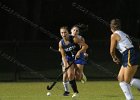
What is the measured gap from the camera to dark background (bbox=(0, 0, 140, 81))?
77.5 ft

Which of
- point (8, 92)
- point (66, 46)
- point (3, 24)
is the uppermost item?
point (66, 46)

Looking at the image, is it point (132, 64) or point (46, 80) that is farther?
point (46, 80)

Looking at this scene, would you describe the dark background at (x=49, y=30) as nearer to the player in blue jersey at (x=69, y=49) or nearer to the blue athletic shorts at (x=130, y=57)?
the player in blue jersey at (x=69, y=49)

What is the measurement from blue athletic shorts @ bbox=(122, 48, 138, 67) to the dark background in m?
10.5

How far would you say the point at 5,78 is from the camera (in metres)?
22.7

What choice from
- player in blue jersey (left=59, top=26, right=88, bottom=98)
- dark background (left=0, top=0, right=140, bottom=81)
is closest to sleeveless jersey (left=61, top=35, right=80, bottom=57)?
player in blue jersey (left=59, top=26, right=88, bottom=98)

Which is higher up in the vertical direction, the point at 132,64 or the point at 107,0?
the point at 132,64

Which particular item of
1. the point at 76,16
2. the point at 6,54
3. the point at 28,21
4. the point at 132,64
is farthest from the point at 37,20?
the point at 132,64

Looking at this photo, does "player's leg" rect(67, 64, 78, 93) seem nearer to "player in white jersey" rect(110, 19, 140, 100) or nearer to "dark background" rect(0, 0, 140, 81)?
"player in white jersey" rect(110, 19, 140, 100)

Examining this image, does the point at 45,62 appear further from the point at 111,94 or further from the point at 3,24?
the point at 111,94

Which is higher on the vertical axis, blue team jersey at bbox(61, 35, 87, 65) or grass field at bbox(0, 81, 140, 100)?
blue team jersey at bbox(61, 35, 87, 65)

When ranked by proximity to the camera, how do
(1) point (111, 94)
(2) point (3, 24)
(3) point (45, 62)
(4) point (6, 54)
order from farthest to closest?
(2) point (3, 24), (3) point (45, 62), (4) point (6, 54), (1) point (111, 94)

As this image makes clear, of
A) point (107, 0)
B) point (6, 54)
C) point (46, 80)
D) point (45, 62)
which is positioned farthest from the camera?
point (107, 0)

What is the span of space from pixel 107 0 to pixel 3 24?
6983 mm
